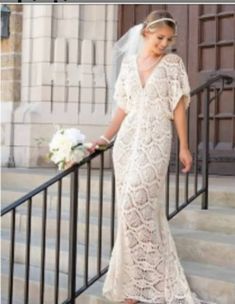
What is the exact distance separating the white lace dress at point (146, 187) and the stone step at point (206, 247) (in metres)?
0.48

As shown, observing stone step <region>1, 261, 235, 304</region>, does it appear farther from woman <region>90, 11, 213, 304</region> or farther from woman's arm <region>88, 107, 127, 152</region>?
woman's arm <region>88, 107, 127, 152</region>

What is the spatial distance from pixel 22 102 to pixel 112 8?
1.45 metres

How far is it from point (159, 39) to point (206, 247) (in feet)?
4.67

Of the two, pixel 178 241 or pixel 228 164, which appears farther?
pixel 228 164

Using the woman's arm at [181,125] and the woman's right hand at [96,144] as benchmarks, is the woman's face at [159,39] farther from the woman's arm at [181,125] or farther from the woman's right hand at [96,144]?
the woman's right hand at [96,144]

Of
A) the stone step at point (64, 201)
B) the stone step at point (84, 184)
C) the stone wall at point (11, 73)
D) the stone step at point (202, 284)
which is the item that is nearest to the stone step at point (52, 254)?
the stone step at point (202, 284)

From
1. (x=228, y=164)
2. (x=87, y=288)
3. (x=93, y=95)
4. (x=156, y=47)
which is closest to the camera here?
(x=156, y=47)

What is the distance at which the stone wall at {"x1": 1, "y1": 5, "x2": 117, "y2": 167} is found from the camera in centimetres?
788

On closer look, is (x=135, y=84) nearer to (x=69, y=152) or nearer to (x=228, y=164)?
(x=69, y=152)

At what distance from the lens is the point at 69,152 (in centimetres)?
416

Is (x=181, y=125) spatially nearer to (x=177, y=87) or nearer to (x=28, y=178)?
(x=177, y=87)

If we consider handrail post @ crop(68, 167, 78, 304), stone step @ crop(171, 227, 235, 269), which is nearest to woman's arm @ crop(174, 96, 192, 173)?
handrail post @ crop(68, 167, 78, 304)

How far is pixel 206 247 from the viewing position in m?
4.60

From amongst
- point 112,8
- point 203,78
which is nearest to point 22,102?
point 112,8
